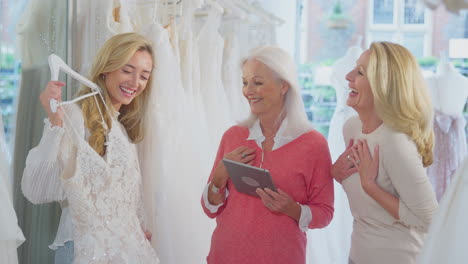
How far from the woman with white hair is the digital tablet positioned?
30 millimetres

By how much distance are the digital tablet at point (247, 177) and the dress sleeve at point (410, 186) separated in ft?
1.30

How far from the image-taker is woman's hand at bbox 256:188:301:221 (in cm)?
185

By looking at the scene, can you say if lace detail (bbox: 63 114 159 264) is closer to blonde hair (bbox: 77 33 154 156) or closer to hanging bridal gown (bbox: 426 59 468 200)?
blonde hair (bbox: 77 33 154 156)

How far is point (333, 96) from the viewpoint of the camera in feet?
21.0

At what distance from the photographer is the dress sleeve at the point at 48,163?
5.33 feet

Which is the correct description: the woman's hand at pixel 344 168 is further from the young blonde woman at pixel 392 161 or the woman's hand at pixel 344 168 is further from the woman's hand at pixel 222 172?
the woman's hand at pixel 222 172

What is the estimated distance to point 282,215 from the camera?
1926mm

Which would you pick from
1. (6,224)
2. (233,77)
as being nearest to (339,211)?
(233,77)

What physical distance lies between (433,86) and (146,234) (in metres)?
2.70

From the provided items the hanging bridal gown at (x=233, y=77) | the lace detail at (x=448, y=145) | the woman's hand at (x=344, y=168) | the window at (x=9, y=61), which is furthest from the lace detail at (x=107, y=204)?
the lace detail at (x=448, y=145)

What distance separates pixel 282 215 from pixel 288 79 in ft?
1.53

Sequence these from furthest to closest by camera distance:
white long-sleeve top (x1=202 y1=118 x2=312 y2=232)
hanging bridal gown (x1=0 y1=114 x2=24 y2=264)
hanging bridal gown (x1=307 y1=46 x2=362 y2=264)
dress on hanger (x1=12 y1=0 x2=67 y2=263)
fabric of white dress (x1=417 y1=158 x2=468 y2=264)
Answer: hanging bridal gown (x1=307 y1=46 x2=362 y2=264) < dress on hanger (x1=12 y1=0 x2=67 y2=263) < white long-sleeve top (x1=202 y1=118 x2=312 y2=232) < hanging bridal gown (x1=0 y1=114 x2=24 y2=264) < fabric of white dress (x1=417 y1=158 x2=468 y2=264)

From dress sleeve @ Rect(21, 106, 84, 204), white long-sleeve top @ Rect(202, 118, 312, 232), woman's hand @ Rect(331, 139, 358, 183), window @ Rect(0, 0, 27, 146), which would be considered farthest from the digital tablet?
window @ Rect(0, 0, 27, 146)

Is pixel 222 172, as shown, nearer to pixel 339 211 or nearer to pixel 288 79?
pixel 288 79
